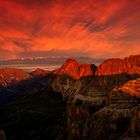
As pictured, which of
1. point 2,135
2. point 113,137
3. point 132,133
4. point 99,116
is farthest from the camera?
point 99,116

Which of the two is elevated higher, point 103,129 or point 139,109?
point 139,109

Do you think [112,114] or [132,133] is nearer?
[132,133]

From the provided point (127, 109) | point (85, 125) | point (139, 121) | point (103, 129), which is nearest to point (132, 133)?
point (139, 121)

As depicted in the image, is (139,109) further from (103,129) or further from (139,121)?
(103,129)

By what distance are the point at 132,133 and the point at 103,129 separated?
79.1ft

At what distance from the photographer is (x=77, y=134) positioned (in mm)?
182000

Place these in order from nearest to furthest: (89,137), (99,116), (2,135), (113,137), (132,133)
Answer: (2,135), (132,133), (113,137), (89,137), (99,116)

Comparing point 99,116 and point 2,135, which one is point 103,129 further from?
point 2,135

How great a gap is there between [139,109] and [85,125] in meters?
36.7

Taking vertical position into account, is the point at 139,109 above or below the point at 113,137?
above

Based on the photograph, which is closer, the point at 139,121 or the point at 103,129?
the point at 139,121

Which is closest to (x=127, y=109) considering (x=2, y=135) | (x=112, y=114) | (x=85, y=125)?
(x=112, y=114)

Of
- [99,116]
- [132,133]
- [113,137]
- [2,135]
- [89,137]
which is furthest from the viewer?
[99,116]

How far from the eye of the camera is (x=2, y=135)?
10556 cm
